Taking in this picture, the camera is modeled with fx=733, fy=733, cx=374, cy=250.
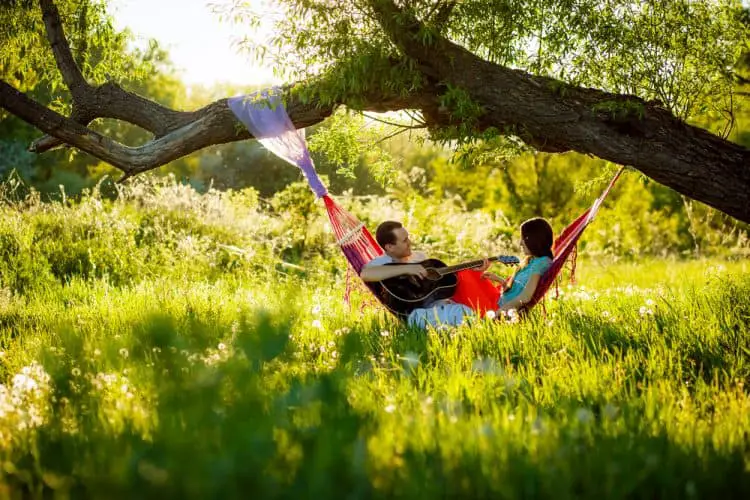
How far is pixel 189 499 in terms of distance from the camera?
1.75 metres

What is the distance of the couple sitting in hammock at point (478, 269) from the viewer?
15.0ft

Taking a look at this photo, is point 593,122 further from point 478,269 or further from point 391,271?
point 391,271

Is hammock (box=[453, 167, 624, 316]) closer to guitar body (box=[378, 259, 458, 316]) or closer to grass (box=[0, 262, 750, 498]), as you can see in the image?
guitar body (box=[378, 259, 458, 316])

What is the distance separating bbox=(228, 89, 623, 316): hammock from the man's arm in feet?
0.60

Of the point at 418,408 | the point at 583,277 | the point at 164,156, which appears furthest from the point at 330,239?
the point at 418,408

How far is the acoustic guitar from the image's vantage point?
4.71 m

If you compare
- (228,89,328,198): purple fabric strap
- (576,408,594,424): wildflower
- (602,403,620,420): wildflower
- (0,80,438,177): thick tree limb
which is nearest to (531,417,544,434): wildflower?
(576,408,594,424): wildflower

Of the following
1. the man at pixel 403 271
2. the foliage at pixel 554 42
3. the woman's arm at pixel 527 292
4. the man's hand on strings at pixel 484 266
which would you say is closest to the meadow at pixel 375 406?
the woman's arm at pixel 527 292

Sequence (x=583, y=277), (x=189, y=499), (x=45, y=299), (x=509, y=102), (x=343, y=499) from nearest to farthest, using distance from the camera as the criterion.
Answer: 1. (x=189, y=499)
2. (x=343, y=499)
3. (x=509, y=102)
4. (x=45, y=299)
5. (x=583, y=277)

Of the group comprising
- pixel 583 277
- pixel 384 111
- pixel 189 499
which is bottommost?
pixel 189 499

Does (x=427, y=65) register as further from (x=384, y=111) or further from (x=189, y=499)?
(x=189, y=499)

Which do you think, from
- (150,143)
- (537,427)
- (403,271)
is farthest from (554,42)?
(537,427)

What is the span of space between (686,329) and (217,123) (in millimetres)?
3107

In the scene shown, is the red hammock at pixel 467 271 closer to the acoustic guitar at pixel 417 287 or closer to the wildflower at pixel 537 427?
the acoustic guitar at pixel 417 287
